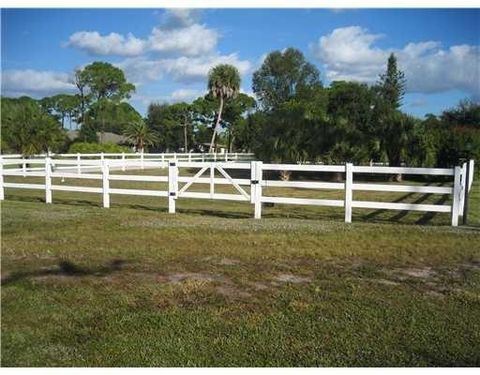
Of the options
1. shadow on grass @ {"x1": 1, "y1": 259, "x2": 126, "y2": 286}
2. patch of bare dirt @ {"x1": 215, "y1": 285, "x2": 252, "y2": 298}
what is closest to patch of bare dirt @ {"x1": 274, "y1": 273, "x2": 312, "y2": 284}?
patch of bare dirt @ {"x1": 215, "y1": 285, "x2": 252, "y2": 298}

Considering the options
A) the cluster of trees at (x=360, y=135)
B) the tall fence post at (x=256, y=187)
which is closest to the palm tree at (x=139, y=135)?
the cluster of trees at (x=360, y=135)

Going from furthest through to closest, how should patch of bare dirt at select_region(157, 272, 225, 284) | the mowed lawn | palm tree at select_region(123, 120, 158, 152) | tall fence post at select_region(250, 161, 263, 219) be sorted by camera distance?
palm tree at select_region(123, 120, 158, 152), tall fence post at select_region(250, 161, 263, 219), patch of bare dirt at select_region(157, 272, 225, 284), the mowed lawn

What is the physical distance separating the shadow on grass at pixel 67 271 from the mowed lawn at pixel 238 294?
0.07 feet

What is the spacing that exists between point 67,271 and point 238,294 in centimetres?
206

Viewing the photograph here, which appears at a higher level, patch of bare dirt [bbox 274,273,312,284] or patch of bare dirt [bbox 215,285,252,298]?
patch of bare dirt [bbox 274,273,312,284]

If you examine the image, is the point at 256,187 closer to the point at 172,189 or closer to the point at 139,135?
the point at 172,189

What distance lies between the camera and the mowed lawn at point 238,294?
386cm

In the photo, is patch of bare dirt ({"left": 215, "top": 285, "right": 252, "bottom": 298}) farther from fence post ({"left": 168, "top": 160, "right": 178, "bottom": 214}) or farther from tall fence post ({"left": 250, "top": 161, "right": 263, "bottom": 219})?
fence post ({"left": 168, "top": 160, "right": 178, "bottom": 214})

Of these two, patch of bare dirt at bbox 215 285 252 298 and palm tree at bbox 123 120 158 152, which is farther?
palm tree at bbox 123 120 158 152

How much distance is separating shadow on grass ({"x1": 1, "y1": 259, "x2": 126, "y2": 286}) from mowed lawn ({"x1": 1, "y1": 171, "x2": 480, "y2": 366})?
21mm

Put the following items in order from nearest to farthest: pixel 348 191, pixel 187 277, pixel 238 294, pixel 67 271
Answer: pixel 238 294, pixel 187 277, pixel 67 271, pixel 348 191

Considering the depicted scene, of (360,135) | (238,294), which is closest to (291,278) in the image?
(238,294)

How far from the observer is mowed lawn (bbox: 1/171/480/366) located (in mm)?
3863

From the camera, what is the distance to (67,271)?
19.5 ft
